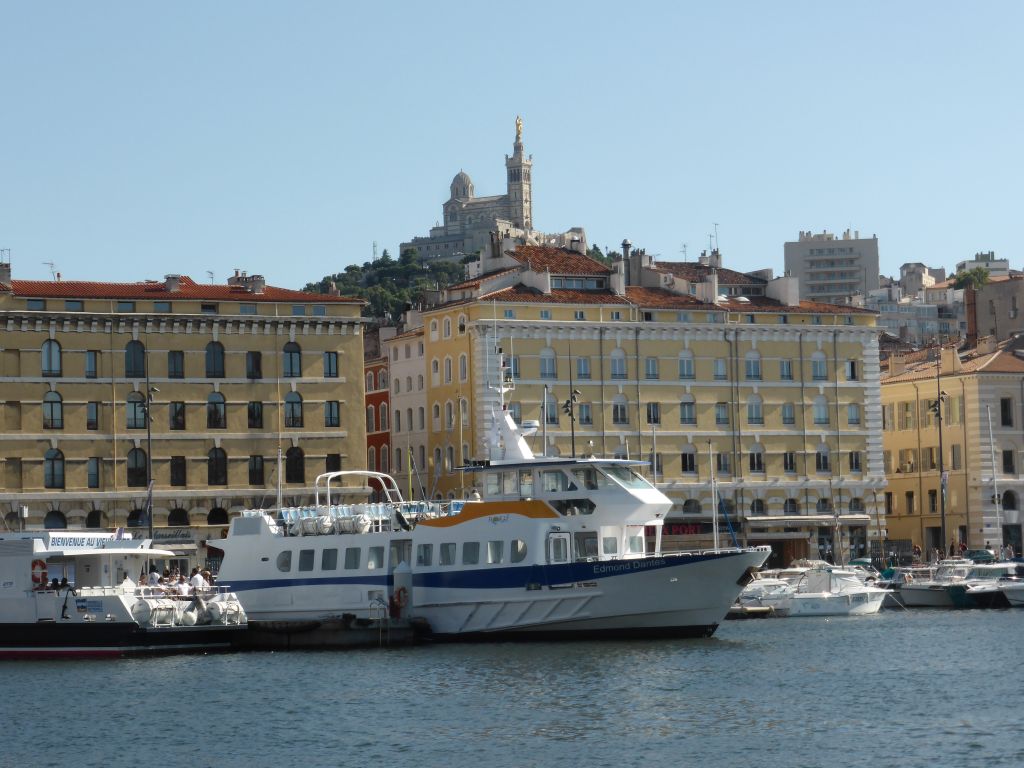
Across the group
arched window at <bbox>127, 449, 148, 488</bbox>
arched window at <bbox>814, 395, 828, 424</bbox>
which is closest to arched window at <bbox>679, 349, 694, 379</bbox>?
arched window at <bbox>814, 395, 828, 424</bbox>

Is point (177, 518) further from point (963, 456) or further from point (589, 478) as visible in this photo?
point (963, 456)

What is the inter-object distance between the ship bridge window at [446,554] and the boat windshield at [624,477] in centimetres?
518

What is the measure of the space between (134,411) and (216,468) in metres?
4.14

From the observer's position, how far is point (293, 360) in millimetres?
88062

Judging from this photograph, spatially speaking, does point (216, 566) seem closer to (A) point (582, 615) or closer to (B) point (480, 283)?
(B) point (480, 283)

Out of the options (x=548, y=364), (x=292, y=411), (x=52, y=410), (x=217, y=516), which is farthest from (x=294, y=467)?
(x=548, y=364)

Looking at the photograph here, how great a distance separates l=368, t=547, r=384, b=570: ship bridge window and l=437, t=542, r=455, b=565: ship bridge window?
2013 mm

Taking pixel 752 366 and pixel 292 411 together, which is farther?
pixel 752 366

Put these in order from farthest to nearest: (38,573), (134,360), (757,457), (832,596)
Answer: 1. (757,457)
2. (134,360)
3. (832,596)
4. (38,573)

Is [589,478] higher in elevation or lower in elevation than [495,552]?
higher

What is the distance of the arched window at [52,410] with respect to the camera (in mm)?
83750

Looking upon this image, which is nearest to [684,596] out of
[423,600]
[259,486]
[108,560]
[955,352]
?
[423,600]

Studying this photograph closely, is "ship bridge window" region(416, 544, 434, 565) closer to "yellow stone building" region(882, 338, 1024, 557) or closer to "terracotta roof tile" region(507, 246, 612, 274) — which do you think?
"terracotta roof tile" region(507, 246, 612, 274)

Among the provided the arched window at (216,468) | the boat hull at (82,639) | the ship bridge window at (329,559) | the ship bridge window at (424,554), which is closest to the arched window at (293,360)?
the arched window at (216,468)
